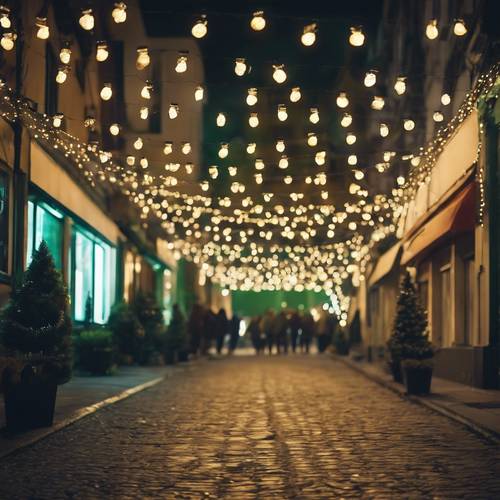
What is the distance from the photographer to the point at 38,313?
1528cm

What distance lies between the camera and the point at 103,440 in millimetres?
12008

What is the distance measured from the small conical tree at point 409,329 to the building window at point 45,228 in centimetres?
707

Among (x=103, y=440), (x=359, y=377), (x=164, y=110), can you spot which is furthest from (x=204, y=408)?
(x=164, y=110)

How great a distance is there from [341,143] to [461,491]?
4911cm

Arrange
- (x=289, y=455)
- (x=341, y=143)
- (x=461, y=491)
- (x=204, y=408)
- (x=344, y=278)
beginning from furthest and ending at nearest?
(x=341, y=143) → (x=344, y=278) → (x=204, y=408) → (x=289, y=455) → (x=461, y=491)

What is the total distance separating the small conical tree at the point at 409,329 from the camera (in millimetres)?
19703

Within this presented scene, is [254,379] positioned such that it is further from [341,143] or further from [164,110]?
[341,143]

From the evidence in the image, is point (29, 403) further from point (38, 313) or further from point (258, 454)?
point (38, 313)

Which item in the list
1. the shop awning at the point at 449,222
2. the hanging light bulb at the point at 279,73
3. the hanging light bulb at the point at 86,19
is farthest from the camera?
the shop awning at the point at 449,222

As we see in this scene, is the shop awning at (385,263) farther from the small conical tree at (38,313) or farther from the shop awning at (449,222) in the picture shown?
the small conical tree at (38,313)

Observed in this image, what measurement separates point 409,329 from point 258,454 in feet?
32.5

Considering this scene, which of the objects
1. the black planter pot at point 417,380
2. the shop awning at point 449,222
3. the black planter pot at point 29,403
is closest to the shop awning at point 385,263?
Answer: the shop awning at point 449,222

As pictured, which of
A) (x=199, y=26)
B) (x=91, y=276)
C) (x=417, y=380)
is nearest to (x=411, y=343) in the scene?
(x=417, y=380)

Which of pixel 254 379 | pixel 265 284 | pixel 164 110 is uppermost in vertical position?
pixel 164 110
